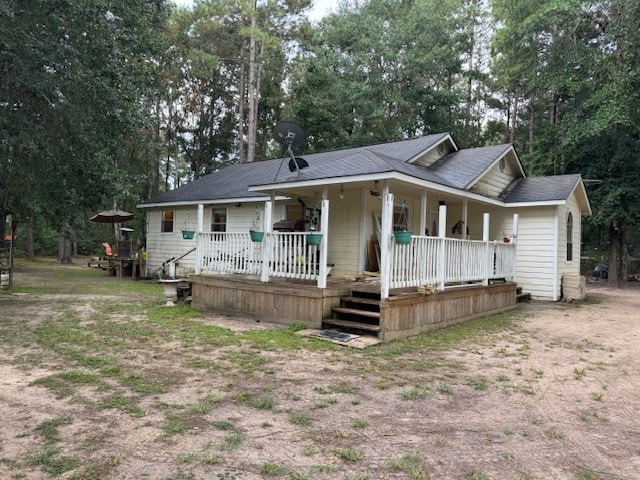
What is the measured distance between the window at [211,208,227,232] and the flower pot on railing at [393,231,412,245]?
868cm

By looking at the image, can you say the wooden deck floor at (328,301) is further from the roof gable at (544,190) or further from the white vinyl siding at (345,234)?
the roof gable at (544,190)

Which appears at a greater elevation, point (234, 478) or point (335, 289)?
point (335, 289)

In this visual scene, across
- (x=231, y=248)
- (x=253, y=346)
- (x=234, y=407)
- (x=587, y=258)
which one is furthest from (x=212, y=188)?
(x=587, y=258)

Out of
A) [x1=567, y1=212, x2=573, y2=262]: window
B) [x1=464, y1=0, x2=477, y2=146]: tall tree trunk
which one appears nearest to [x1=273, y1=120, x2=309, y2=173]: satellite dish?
[x1=567, y1=212, x2=573, y2=262]: window

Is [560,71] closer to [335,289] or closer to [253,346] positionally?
[335,289]

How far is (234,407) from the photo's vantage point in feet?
11.5

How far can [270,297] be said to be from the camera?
736 centimetres

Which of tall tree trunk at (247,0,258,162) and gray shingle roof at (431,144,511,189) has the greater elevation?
tall tree trunk at (247,0,258,162)

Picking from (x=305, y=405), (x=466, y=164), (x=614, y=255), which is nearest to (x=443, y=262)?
(x=305, y=405)

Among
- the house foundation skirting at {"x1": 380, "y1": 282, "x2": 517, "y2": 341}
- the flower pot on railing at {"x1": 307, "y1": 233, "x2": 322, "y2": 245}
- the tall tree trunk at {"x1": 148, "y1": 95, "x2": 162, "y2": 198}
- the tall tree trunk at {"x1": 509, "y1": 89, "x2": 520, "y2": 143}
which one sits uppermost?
the tall tree trunk at {"x1": 509, "y1": 89, "x2": 520, "y2": 143}

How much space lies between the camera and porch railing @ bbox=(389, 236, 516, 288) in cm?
658

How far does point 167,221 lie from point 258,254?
8.64 m

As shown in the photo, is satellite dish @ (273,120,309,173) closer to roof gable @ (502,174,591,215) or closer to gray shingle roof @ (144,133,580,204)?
gray shingle roof @ (144,133,580,204)

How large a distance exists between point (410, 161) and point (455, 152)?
118 inches
